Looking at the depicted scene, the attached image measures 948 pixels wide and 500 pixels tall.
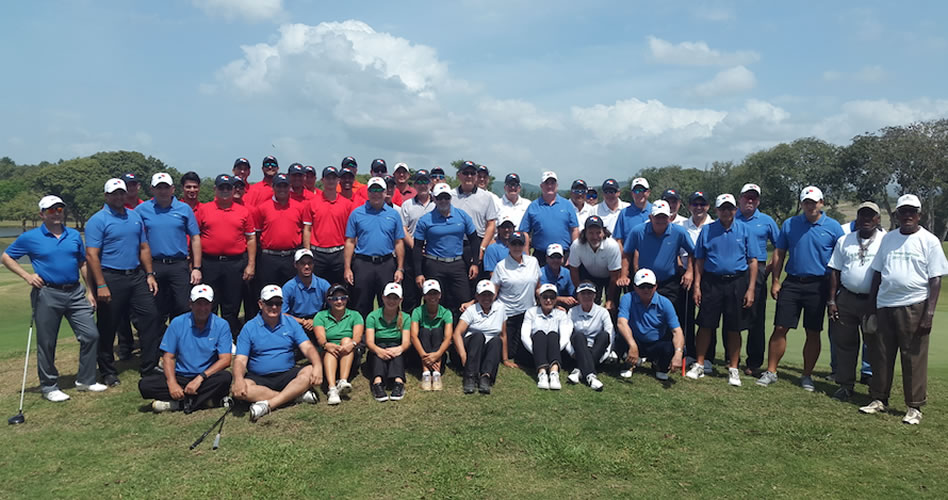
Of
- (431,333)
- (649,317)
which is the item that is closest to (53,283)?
(431,333)

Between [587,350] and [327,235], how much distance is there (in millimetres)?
4217

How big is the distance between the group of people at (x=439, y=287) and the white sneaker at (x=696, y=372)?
0.07ft

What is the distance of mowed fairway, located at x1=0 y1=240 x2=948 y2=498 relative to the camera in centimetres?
505

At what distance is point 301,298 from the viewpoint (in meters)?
8.13

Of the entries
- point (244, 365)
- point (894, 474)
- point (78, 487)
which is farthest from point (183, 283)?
point (894, 474)

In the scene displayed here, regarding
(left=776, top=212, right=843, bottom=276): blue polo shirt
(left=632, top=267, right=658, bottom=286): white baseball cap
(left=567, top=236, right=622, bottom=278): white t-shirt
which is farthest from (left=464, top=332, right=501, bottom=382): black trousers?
(left=776, top=212, right=843, bottom=276): blue polo shirt

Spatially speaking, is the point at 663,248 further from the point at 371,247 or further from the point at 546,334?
the point at 371,247

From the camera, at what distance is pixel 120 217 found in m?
7.60

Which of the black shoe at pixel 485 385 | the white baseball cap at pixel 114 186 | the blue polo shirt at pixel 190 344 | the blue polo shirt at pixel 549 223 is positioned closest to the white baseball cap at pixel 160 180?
the white baseball cap at pixel 114 186

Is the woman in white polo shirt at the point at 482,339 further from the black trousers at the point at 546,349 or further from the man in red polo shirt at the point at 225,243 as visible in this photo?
the man in red polo shirt at the point at 225,243

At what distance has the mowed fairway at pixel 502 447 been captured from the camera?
5.05 meters

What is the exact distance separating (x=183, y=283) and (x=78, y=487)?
3.44m

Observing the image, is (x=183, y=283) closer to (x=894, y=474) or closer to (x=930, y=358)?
(x=894, y=474)

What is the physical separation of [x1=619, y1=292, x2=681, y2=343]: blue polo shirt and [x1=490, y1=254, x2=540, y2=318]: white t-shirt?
1.35 metres
